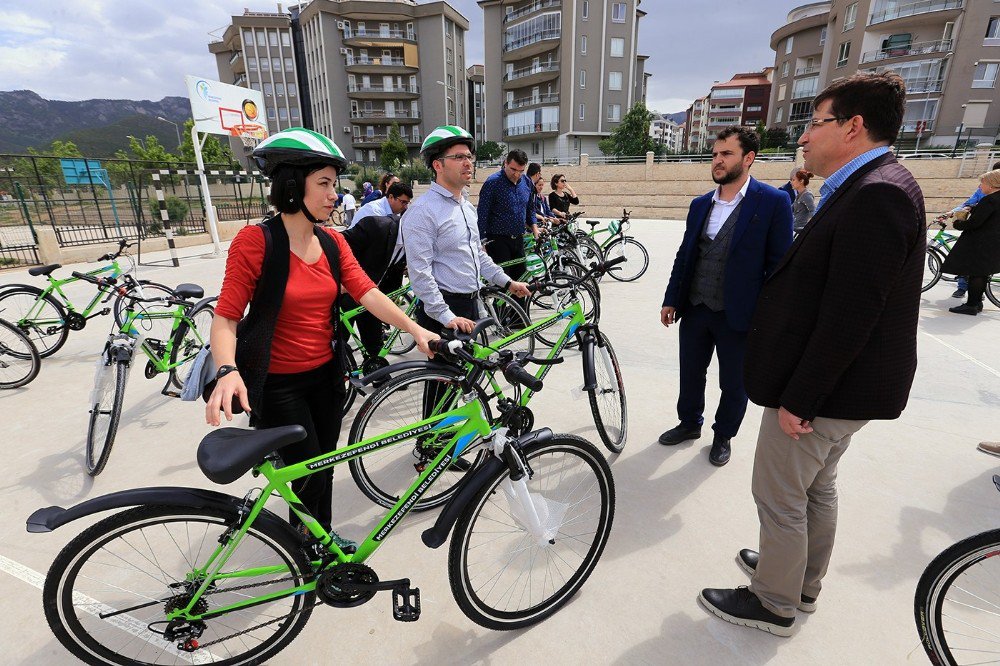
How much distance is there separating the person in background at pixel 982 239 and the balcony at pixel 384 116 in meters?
53.9

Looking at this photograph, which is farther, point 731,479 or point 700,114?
point 700,114

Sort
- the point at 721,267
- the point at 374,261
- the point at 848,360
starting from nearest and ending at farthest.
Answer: the point at 848,360 < the point at 721,267 < the point at 374,261

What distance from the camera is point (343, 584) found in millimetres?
1866

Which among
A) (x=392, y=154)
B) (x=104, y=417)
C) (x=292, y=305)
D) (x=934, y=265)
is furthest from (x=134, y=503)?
(x=392, y=154)

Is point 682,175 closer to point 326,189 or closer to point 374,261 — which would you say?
point 374,261

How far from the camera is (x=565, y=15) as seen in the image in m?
40.7

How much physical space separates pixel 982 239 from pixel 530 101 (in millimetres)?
45246

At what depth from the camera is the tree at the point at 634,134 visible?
36.2 metres

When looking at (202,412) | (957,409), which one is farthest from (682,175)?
(202,412)

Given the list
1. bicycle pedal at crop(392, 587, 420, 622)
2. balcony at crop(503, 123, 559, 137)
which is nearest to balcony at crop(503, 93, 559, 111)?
balcony at crop(503, 123, 559, 137)

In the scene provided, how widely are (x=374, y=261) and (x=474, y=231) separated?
175 centimetres

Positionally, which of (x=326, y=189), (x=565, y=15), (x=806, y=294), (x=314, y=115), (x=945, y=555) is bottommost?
(x=945, y=555)

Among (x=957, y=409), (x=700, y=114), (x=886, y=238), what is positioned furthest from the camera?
(x=700, y=114)

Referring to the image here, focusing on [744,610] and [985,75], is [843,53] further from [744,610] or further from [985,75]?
[744,610]
